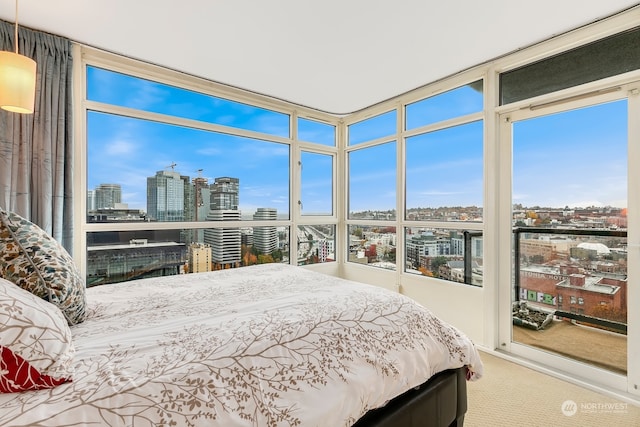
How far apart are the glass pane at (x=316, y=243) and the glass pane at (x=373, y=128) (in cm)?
132

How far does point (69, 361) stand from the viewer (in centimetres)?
85

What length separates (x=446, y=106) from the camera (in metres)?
3.14

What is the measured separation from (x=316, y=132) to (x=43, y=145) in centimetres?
288

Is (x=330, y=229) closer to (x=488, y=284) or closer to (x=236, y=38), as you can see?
(x=488, y=284)

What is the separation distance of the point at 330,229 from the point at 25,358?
3712mm

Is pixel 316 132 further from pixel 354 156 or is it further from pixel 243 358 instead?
pixel 243 358

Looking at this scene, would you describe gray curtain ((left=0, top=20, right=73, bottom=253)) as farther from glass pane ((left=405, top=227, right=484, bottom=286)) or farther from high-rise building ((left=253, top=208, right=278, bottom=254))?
glass pane ((left=405, top=227, right=484, bottom=286))

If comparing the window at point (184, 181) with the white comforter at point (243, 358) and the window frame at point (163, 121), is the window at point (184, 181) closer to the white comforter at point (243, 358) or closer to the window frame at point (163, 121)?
the window frame at point (163, 121)

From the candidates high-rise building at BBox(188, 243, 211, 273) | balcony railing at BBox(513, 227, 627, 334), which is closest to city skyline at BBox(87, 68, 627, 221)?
balcony railing at BBox(513, 227, 627, 334)

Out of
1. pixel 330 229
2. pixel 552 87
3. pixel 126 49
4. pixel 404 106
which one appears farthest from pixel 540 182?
pixel 126 49

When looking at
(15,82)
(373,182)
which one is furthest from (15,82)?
(373,182)

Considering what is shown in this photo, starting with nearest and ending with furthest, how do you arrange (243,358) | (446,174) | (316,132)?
1. (243,358)
2. (446,174)
3. (316,132)

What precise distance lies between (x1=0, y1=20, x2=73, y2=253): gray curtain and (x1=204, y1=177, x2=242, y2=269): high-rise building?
1.23m

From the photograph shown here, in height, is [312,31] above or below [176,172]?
above
